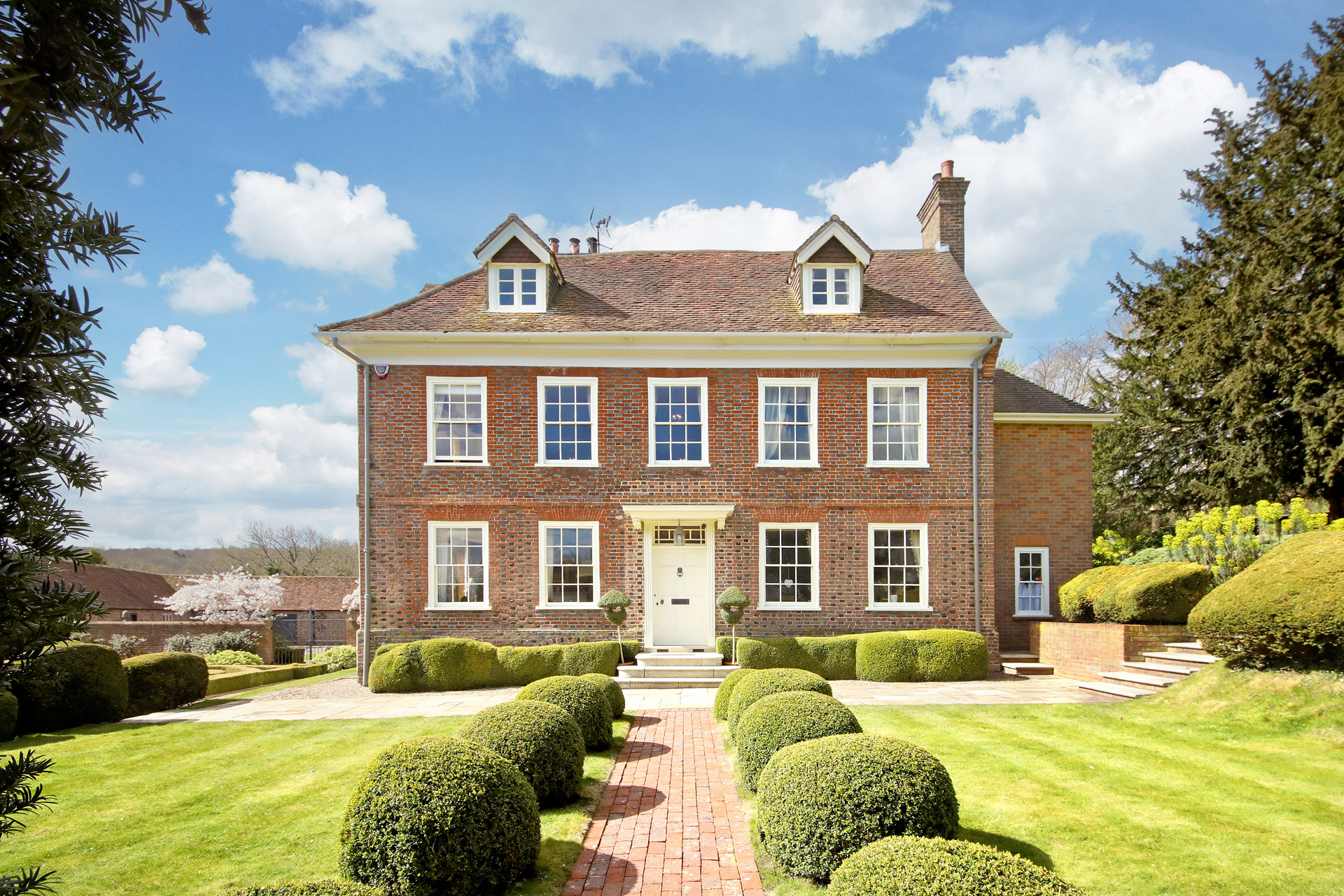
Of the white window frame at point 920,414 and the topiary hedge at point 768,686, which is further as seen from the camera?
the white window frame at point 920,414

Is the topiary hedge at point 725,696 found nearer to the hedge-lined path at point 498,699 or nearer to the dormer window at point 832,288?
the hedge-lined path at point 498,699

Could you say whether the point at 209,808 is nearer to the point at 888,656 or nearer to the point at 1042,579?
the point at 888,656

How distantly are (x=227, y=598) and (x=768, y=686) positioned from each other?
29.3m

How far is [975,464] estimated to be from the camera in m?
16.5

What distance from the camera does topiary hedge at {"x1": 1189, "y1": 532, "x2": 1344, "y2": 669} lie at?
10.2m

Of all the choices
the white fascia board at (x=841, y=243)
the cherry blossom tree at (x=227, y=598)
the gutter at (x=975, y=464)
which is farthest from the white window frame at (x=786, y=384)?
the cherry blossom tree at (x=227, y=598)

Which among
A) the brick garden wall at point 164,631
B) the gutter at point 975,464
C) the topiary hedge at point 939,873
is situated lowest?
the brick garden wall at point 164,631

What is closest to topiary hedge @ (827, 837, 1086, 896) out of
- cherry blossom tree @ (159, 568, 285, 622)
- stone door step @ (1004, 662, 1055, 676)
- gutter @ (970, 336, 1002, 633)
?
gutter @ (970, 336, 1002, 633)

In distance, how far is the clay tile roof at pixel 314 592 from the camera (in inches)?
1722

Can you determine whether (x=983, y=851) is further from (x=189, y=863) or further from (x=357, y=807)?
(x=189, y=863)

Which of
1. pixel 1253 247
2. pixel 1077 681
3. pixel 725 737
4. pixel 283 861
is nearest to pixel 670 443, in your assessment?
pixel 725 737

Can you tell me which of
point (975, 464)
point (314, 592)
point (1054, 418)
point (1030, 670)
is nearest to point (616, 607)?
point (975, 464)

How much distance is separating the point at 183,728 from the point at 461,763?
9.30m

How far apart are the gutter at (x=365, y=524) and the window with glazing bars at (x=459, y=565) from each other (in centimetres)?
146
